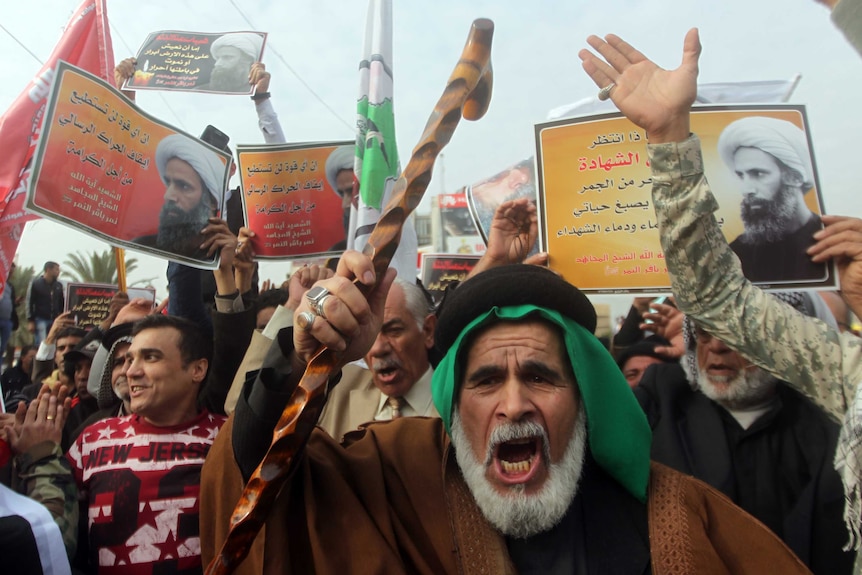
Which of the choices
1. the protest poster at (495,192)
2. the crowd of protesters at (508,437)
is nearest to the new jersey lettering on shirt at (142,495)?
the crowd of protesters at (508,437)

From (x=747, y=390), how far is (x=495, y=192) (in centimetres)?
164

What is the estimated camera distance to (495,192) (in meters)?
3.41

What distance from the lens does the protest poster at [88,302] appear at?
5.77 metres

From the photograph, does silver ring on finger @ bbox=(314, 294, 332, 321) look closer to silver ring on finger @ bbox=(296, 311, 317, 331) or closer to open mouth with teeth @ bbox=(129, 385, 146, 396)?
silver ring on finger @ bbox=(296, 311, 317, 331)

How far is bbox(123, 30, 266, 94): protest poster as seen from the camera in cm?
451

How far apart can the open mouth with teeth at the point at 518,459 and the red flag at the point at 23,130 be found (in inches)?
115

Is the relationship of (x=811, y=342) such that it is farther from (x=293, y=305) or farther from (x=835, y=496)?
(x=293, y=305)

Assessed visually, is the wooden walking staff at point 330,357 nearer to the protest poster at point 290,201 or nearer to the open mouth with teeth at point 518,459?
the open mouth with teeth at point 518,459

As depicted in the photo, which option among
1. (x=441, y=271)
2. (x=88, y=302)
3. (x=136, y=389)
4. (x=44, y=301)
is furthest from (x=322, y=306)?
(x=44, y=301)

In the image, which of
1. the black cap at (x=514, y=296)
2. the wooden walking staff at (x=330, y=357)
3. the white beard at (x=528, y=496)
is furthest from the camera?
the black cap at (x=514, y=296)

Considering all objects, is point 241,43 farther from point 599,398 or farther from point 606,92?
point 599,398

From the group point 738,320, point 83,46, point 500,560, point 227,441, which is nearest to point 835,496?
point 738,320

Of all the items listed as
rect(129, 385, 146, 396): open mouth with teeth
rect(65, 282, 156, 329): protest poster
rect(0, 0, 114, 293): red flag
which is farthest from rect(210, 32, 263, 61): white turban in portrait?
rect(129, 385, 146, 396): open mouth with teeth

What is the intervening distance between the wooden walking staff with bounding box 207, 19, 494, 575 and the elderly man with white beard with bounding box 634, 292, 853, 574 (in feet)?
4.88
